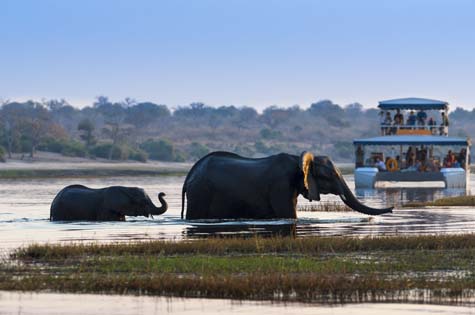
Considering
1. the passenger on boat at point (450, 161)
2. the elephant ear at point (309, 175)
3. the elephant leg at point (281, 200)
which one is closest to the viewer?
the elephant ear at point (309, 175)

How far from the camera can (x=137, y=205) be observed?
3134cm

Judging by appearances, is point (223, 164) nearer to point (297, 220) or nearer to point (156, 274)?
point (297, 220)

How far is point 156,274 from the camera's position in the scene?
62.6ft

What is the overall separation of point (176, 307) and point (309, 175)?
14.8m

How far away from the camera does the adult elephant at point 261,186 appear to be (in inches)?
1213

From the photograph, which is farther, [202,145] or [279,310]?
[202,145]

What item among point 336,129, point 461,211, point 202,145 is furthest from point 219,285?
point 336,129

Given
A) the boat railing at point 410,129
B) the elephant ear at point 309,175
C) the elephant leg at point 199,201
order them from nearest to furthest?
the elephant ear at point 309,175
the elephant leg at point 199,201
the boat railing at point 410,129

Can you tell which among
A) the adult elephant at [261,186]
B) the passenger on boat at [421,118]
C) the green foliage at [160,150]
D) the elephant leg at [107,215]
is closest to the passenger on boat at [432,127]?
the passenger on boat at [421,118]

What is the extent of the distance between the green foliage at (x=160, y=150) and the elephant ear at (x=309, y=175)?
96.8 m

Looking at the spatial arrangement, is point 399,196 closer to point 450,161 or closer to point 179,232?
point 450,161

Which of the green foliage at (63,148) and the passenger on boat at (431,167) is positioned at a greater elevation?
the green foliage at (63,148)

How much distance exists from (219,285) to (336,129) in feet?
557

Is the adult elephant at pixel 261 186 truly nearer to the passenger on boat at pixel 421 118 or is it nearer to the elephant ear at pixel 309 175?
the elephant ear at pixel 309 175
